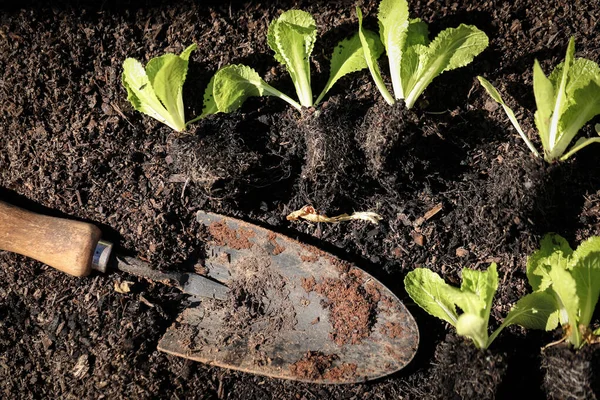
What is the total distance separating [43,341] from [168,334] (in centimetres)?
39

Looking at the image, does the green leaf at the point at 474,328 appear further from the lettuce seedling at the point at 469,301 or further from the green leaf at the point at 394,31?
the green leaf at the point at 394,31

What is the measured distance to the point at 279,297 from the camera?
163 centimetres

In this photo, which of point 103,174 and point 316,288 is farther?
point 103,174

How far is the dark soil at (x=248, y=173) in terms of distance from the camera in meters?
1.61

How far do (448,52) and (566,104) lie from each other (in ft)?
1.15

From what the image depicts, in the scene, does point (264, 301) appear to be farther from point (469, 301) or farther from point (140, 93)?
point (140, 93)

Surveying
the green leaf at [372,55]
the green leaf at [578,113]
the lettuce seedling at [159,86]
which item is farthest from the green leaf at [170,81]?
the green leaf at [578,113]

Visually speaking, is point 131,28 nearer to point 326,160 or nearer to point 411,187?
point 326,160

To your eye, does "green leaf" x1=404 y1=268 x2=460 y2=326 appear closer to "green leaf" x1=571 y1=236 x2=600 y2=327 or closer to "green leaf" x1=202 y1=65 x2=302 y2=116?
"green leaf" x1=571 y1=236 x2=600 y2=327

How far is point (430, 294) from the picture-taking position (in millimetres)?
1528

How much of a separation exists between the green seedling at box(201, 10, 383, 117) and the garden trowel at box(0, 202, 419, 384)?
35 cm

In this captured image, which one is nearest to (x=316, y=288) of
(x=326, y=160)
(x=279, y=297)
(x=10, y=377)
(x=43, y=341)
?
(x=279, y=297)

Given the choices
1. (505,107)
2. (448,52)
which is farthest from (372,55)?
(505,107)

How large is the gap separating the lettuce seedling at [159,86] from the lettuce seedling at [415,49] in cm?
54
